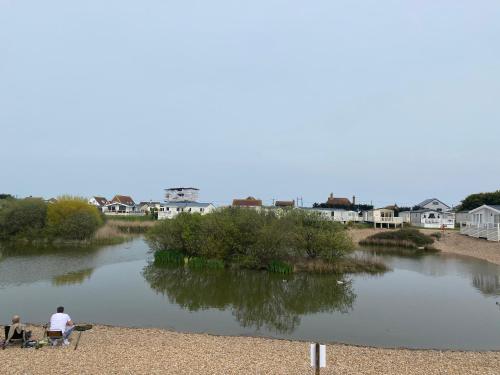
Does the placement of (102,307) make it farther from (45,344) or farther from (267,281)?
(267,281)

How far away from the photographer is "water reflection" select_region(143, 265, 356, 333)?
610 inches

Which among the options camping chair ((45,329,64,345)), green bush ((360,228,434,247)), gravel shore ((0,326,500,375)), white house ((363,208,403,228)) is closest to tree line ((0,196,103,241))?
green bush ((360,228,434,247))

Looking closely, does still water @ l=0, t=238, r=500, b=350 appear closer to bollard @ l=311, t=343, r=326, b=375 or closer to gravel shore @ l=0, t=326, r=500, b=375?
gravel shore @ l=0, t=326, r=500, b=375

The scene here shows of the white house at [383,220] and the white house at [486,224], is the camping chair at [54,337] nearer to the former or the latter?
the white house at [486,224]

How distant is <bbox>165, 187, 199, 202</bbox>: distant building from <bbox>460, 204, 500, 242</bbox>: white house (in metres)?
67.3

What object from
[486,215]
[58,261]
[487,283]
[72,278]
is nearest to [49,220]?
[58,261]

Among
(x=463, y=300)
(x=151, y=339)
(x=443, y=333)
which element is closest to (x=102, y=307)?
(x=151, y=339)

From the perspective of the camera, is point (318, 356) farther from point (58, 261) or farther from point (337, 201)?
point (337, 201)

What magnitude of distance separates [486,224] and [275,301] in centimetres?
3240

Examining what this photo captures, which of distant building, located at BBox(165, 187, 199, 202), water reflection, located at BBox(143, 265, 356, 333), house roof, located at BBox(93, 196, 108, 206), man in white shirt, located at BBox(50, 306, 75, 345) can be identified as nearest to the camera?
man in white shirt, located at BBox(50, 306, 75, 345)

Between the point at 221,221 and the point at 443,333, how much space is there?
16.1 meters

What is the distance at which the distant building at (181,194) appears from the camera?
98.9 meters

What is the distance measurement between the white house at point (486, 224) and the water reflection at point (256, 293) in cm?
2367

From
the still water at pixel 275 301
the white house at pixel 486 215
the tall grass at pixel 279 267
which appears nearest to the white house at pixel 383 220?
the white house at pixel 486 215
